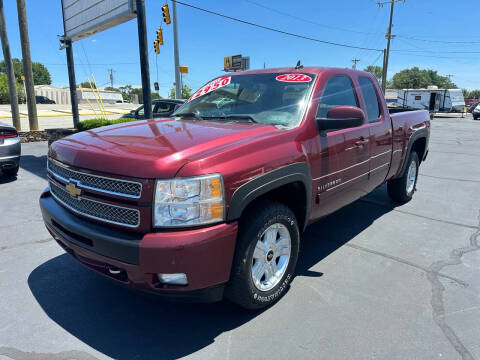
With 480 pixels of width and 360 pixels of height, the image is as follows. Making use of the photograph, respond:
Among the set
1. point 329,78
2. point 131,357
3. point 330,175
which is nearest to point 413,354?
point 330,175

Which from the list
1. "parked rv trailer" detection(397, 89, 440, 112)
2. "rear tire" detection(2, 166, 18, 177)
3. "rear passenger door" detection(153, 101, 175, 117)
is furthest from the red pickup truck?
"parked rv trailer" detection(397, 89, 440, 112)

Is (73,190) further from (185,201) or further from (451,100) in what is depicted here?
(451,100)

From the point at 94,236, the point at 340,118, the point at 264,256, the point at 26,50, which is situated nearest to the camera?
the point at 94,236

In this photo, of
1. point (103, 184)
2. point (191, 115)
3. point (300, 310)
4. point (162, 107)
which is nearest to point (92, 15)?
point (162, 107)

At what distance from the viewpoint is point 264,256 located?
107 inches

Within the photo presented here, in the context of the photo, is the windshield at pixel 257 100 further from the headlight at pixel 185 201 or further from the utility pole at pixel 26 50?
the utility pole at pixel 26 50

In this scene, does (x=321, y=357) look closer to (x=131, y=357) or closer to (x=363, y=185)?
(x=131, y=357)

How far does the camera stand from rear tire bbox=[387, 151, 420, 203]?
17.6ft

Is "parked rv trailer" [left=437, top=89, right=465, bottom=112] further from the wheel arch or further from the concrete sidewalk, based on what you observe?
the wheel arch

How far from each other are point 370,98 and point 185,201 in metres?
3.08

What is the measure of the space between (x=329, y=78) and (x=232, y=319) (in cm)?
244

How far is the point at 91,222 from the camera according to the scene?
2.50 m

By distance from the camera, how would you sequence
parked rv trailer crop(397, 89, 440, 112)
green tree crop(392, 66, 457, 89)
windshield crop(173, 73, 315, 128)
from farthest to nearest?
green tree crop(392, 66, 457, 89) → parked rv trailer crop(397, 89, 440, 112) → windshield crop(173, 73, 315, 128)

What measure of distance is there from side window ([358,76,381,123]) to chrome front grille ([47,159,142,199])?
292cm
